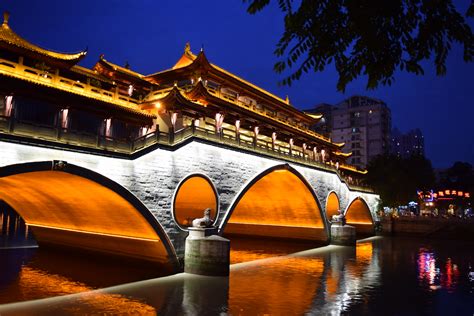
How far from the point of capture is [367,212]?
47406 millimetres

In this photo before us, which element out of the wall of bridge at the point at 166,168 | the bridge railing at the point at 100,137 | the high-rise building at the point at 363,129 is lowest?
the wall of bridge at the point at 166,168

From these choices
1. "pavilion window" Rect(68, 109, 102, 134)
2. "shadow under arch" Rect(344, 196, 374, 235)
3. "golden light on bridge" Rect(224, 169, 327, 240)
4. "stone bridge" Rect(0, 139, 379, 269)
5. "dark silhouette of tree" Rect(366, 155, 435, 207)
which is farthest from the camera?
"dark silhouette of tree" Rect(366, 155, 435, 207)

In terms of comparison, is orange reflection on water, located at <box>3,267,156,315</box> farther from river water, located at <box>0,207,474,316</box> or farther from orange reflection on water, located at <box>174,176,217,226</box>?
orange reflection on water, located at <box>174,176,217,226</box>

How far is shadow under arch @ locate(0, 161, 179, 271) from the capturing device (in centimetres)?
1552

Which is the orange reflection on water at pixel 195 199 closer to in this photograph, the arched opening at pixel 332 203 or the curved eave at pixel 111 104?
the curved eave at pixel 111 104

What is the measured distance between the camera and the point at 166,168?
59.6ft

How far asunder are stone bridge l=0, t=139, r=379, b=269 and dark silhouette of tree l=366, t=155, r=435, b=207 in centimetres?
2498

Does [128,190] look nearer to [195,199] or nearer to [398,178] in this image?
[195,199]

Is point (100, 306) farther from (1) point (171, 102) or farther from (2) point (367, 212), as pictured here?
(2) point (367, 212)

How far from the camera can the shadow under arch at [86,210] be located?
15523mm

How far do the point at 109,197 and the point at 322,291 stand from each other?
10246 millimetres

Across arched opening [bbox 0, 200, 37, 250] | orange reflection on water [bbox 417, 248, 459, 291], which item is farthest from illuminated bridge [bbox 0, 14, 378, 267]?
orange reflection on water [bbox 417, 248, 459, 291]

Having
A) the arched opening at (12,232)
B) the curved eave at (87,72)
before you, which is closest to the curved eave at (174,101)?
the curved eave at (87,72)

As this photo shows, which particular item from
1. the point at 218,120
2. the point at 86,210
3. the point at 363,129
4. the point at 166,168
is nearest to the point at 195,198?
the point at 166,168
